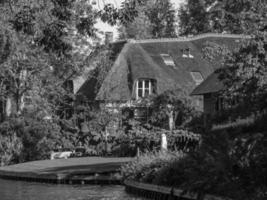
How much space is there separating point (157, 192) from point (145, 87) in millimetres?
35812

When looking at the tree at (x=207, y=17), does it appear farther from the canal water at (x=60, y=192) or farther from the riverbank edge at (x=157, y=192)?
the riverbank edge at (x=157, y=192)

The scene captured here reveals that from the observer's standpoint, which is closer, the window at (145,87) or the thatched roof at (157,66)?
the thatched roof at (157,66)

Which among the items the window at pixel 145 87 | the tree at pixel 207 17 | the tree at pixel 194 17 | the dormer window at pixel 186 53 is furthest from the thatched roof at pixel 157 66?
the tree at pixel 194 17

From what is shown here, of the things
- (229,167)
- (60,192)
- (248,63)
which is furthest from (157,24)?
(229,167)

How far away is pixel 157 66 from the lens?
5797 cm

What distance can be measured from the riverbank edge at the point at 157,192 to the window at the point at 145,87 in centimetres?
3246

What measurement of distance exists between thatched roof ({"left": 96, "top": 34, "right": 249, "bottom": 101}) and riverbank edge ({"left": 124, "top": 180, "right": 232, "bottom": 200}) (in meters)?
28.9

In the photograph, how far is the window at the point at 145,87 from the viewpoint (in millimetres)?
55572

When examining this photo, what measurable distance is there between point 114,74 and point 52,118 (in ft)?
40.3

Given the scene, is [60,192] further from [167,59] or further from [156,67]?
[167,59]

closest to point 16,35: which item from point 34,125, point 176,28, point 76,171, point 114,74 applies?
point 34,125

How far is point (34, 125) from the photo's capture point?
131 ft

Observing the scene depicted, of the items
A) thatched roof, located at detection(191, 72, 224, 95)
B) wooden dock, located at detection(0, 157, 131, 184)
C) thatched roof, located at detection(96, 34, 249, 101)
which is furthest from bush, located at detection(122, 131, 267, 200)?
thatched roof, located at detection(96, 34, 249, 101)

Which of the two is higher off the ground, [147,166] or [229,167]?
[229,167]
